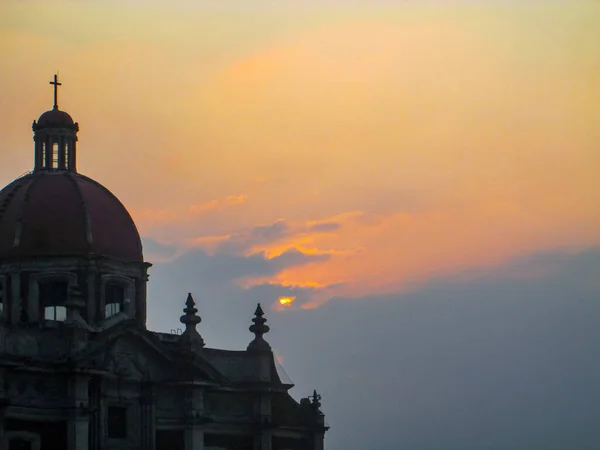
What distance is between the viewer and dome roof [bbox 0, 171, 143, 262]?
2675 inches

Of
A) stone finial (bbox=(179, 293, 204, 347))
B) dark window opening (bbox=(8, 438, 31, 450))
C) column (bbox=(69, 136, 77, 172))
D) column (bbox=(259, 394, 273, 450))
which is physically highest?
column (bbox=(69, 136, 77, 172))

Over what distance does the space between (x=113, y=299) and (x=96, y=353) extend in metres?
4.37

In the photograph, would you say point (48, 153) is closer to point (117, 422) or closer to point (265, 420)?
point (117, 422)

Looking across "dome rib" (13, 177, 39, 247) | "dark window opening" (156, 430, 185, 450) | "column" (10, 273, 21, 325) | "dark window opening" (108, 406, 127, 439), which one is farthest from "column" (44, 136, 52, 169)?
"dark window opening" (156, 430, 185, 450)

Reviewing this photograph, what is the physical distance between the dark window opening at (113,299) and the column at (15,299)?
3456 mm

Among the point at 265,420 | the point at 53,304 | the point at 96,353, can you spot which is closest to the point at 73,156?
the point at 53,304

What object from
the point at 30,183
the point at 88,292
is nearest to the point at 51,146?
the point at 30,183

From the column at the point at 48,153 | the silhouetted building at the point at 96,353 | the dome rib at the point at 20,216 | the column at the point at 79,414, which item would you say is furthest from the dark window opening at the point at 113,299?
the column at the point at 48,153

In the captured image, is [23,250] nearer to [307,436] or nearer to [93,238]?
[93,238]

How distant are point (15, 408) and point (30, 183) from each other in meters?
11.4

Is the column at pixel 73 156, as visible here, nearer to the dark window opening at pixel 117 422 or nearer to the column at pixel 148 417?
the column at pixel 148 417

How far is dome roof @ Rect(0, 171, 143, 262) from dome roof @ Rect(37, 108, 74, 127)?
2.04 metres

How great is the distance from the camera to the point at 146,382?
220 feet

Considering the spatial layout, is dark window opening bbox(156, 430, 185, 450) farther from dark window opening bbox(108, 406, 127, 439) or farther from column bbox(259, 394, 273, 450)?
column bbox(259, 394, 273, 450)
